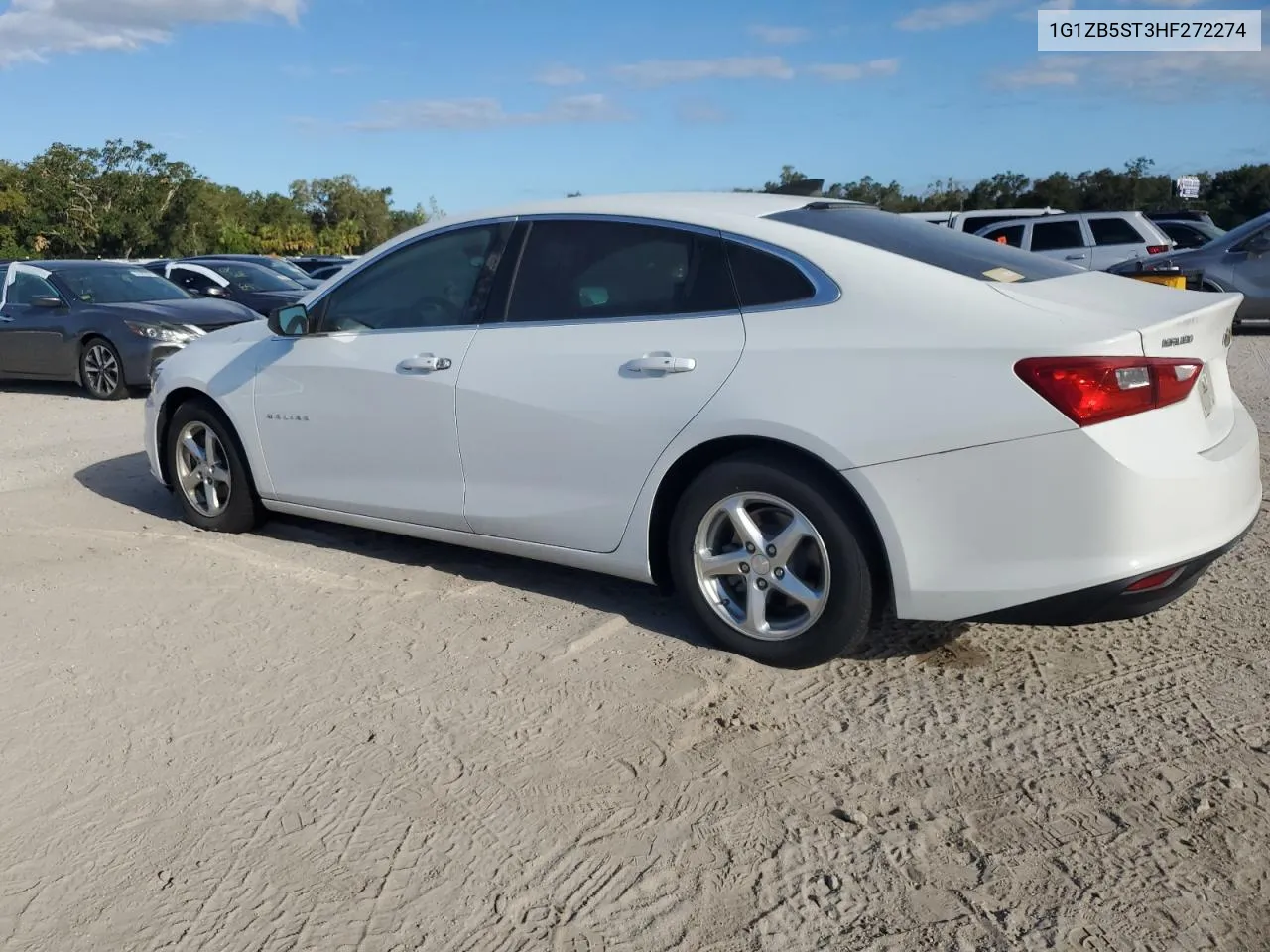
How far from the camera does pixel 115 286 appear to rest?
12.7 meters

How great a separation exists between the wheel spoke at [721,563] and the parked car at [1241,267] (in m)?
11.9

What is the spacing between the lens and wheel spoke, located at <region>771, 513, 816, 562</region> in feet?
12.9

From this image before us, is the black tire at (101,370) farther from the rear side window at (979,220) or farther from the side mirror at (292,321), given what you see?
the rear side window at (979,220)

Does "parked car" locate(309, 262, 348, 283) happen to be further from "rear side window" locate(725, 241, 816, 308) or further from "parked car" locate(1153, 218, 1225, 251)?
"rear side window" locate(725, 241, 816, 308)

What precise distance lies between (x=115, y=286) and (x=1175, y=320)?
11.8 m

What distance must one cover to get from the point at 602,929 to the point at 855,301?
7.13 ft

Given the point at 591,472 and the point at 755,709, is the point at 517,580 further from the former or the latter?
the point at 755,709

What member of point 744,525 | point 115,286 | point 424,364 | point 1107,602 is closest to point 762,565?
point 744,525

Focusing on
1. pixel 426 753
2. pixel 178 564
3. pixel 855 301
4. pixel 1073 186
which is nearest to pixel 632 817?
pixel 426 753

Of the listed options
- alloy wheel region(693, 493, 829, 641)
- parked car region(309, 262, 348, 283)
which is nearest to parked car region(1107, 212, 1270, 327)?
alloy wheel region(693, 493, 829, 641)

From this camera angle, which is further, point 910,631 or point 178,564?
point 178,564

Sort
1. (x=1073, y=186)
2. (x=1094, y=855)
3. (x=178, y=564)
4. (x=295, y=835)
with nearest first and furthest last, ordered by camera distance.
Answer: (x=1094, y=855) < (x=295, y=835) < (x=178, y=564) < (x=1073, y=186)

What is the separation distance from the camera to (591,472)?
4.40 metres

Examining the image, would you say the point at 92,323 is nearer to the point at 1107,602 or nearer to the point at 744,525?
the point at 744,525
